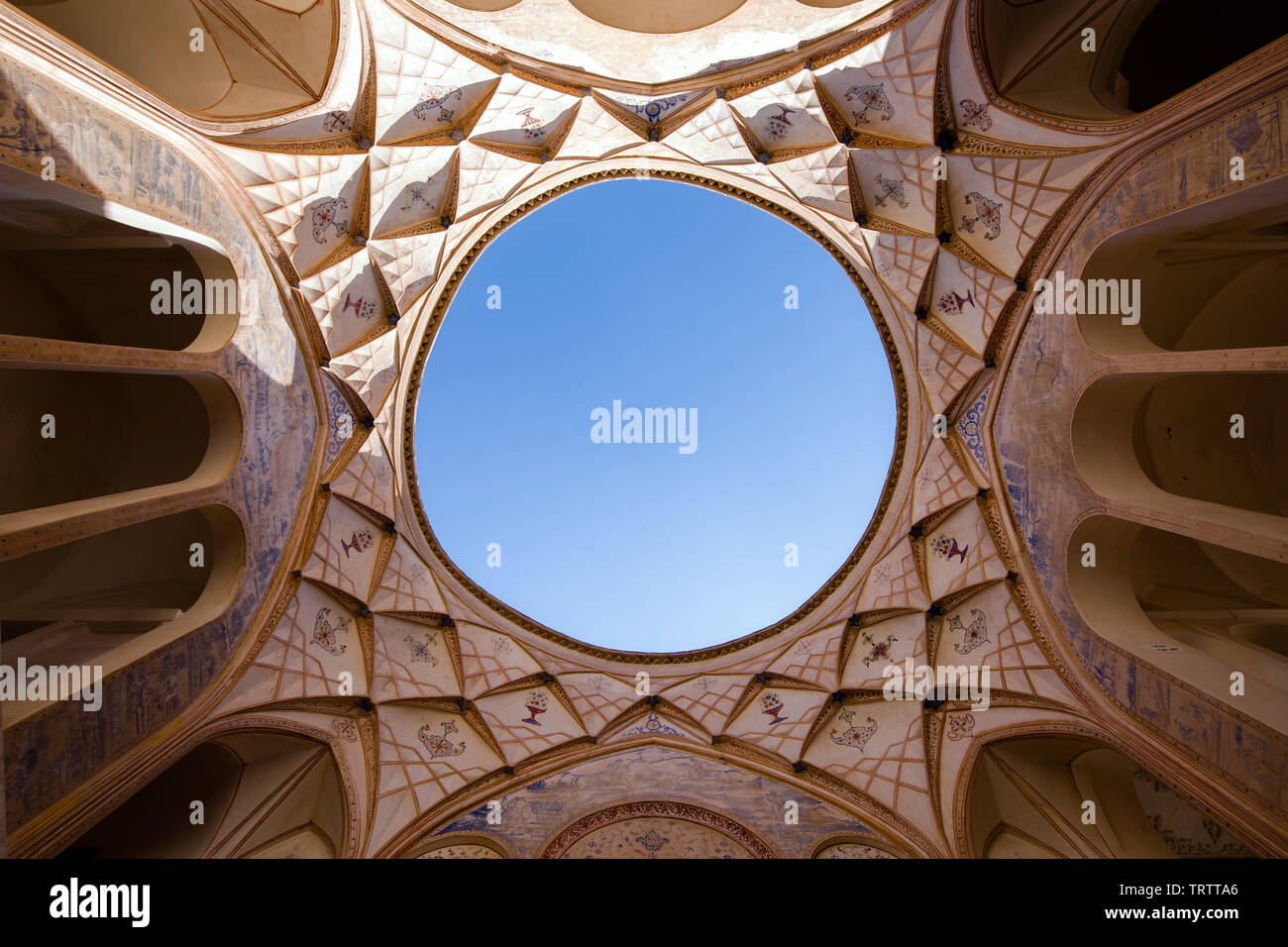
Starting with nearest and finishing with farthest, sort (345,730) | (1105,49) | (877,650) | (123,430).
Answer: (1105,49)
(123,430)
(345,730)
(877,650)

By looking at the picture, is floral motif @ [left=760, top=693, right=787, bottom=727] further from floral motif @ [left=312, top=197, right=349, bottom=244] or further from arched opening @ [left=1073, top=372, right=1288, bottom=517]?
floral motif @ [left=312, top=197, right=349, bottom=244]

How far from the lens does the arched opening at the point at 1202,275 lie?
7391mm

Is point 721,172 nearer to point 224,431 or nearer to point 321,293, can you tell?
point 321,293

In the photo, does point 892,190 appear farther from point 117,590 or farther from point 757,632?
point 117,590

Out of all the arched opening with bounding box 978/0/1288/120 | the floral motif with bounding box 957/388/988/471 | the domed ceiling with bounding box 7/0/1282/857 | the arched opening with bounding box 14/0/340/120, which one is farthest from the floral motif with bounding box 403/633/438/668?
the arched opening with bounding box 978/0/1288/120

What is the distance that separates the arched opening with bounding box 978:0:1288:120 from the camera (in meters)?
8.70

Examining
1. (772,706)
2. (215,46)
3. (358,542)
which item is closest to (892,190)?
(772,706)

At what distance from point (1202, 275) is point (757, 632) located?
879 cm

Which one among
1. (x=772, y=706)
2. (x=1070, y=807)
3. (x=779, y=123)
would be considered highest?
(x=779, y=123)

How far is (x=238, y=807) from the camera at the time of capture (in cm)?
1091

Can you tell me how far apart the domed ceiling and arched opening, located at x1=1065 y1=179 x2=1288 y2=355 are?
1002 millimetres

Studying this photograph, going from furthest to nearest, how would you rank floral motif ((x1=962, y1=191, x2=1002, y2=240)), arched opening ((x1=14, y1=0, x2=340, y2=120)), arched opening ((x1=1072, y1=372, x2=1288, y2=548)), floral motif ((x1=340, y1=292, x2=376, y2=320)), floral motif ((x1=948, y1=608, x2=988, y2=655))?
floral motif ((x1=948, y1=608, x2=988, y2=655)), floral motif ((x1=340, y1=292, x2=376, y2=320)), arched opening ((x1=1072, y1=372, x2=1288, y2=548)), floral motif ((x1=962, y1=191, x2=1002, y2=240)), arched opening ((x1=14, y1=0, x2=340, y2=120))

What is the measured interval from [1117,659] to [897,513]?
4.28 metres

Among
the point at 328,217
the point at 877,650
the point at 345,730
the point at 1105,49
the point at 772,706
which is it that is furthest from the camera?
the point at 772,706
